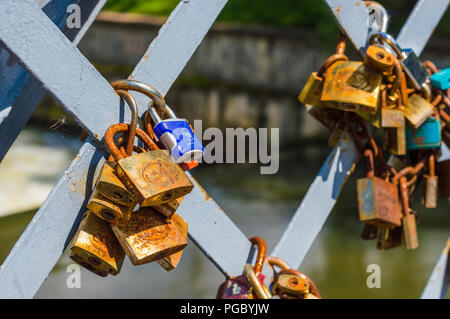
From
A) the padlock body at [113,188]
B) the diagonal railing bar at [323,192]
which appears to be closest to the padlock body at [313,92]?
the diagonal railing bar at [323,192]

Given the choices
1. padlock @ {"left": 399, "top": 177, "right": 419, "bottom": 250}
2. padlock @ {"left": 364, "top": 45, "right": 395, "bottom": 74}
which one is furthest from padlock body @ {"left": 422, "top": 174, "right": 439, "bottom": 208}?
padlock @ {"left": 364, "top": 45, "right": 395, "bottom": 74}

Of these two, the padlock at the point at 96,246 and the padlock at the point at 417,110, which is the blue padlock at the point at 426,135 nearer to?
the padlock at the point at 417,110

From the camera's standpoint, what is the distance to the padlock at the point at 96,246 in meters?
0.75

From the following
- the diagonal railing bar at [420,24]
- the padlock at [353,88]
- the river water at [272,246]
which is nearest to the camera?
the padlock at [353,88]

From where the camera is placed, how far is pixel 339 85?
1050mm

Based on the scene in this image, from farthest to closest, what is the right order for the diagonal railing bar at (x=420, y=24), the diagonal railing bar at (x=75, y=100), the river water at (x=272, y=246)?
the river water at (x=272, y=246) → the diagonal railing bar at (x=420, y=24) → the diagonal railing bar at (x=75, y=100)

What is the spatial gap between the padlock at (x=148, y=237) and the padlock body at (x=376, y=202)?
0.45m

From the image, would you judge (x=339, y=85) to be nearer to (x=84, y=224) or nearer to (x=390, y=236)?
(x=390, y=236)

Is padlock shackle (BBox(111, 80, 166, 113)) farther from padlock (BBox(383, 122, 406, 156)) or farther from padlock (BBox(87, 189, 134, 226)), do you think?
padlock (BBox(383, 122, 406, 156))

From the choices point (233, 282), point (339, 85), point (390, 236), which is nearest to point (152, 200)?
point (233, 282)

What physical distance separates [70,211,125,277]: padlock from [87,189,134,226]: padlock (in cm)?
2

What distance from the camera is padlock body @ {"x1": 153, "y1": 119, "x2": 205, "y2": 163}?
2.54ft

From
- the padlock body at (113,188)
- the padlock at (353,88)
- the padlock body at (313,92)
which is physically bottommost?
the padlock body at (113,188)

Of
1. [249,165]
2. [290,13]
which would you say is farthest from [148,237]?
[290,13]
